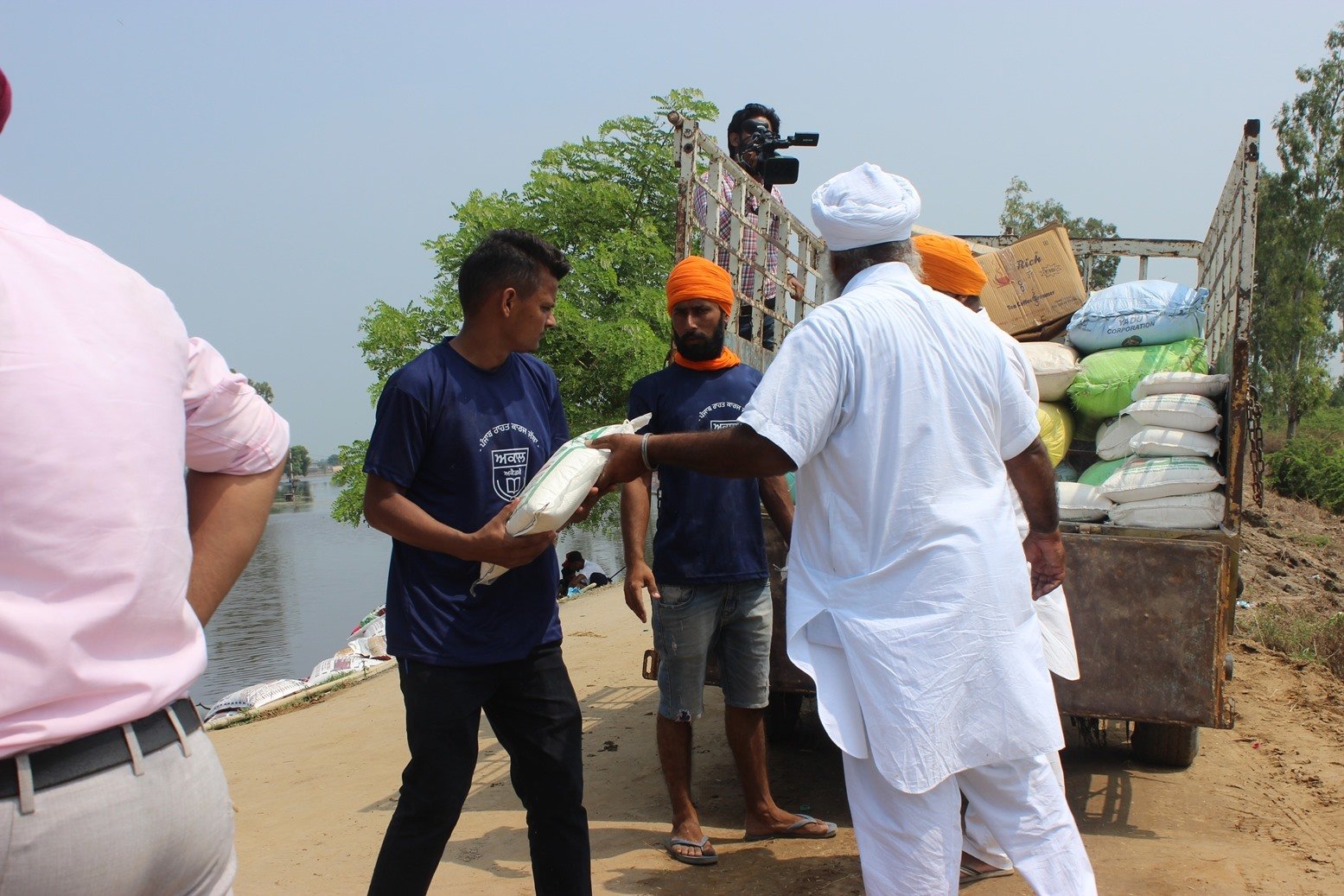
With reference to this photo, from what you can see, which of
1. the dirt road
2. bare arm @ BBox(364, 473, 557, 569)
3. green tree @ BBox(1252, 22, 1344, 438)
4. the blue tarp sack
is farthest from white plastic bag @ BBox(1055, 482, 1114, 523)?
green tree @ BBox(1252, 22, 1344, 438)

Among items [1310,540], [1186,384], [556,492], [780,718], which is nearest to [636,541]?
[556,492]

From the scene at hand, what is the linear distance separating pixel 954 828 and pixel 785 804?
2148 millimetres

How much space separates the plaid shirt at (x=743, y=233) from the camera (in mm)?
4742

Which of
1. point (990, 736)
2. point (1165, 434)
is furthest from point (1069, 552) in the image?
point (990, 736)

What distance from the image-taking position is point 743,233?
17.1 feet

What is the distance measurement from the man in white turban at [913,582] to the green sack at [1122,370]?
94.3 inches

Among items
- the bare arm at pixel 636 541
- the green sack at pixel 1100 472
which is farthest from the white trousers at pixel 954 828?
the green sack at pixel 1100 472

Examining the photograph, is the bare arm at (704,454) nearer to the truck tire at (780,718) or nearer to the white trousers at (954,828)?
the white trousers at (954,828)

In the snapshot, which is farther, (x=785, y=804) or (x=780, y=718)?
(x=780, y=718)

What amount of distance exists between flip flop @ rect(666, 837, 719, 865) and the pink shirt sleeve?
2550 mm

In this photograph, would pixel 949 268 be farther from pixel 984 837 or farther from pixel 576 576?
A: pixel 576 576

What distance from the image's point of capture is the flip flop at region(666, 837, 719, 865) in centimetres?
375

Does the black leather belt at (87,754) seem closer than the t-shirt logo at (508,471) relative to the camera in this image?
Yes

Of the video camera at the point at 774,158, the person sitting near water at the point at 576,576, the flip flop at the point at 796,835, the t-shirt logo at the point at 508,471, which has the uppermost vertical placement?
the video camera at the point at 774,158
